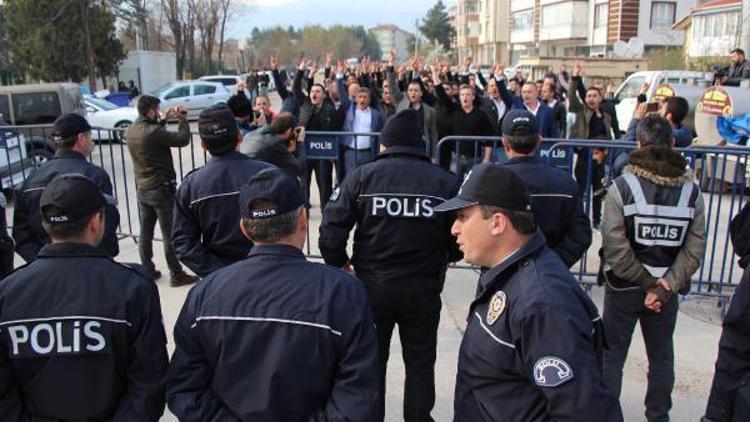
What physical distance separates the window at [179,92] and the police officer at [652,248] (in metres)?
24.3

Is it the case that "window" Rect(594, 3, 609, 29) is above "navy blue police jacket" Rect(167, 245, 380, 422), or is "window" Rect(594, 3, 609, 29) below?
above

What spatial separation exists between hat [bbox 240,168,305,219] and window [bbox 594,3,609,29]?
60.9 m

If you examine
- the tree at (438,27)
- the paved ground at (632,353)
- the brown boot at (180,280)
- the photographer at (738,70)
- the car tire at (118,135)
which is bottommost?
the paved ground at (632,353)

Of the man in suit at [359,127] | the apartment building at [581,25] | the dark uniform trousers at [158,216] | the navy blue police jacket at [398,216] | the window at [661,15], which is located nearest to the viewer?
the navy blue police jacket at [398,216]

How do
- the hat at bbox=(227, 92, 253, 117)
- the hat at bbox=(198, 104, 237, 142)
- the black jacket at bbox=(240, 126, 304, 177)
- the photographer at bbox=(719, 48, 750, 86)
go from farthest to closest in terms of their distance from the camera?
the photographer at bbox=(719, 48, 750, 86) < the hat at bbox=(227, 92, 253, 117) < the black jacket at bbox=(240, 126, 304, 177) < the hat at bbox=(198, 104, 237, 142)

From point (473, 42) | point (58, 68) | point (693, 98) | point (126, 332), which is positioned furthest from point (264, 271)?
point (473, 42)

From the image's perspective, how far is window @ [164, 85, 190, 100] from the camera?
84.0ft

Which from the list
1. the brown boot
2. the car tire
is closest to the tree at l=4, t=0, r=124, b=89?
the car tire

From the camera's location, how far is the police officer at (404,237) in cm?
336

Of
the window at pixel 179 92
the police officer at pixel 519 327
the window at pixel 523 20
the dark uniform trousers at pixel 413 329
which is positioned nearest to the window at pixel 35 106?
the window at pixel 179 92

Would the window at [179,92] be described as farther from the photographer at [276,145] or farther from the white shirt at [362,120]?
the photographer at [276,145]

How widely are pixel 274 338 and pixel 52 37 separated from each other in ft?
115

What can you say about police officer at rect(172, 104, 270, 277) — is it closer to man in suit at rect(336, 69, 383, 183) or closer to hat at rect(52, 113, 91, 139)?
hat at rect(52, 113, 91, 139)

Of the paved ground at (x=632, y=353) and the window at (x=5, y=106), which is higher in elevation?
the window at (x=5, y=106)
